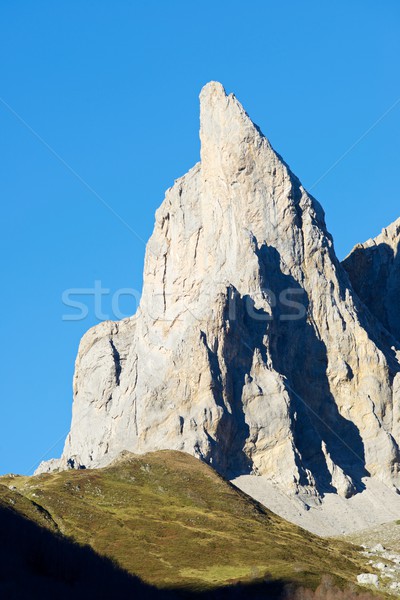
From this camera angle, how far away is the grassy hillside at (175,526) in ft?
413

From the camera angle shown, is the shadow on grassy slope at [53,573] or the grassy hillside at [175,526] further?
the grassy hillside at [175,526]

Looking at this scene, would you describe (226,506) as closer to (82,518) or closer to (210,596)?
(82,518)

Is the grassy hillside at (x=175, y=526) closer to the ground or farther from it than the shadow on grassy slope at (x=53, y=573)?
farther from it

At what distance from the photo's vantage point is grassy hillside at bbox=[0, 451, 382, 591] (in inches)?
4961

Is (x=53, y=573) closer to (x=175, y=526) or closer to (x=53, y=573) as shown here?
(x=53, y=573)

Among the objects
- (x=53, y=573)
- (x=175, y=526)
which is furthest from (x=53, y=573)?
(x=175, y=526)

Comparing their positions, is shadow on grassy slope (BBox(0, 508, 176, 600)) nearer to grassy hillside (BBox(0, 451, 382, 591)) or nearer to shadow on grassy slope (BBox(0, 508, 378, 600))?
shadow on grassy slope (BBox(0, 508, 378, 600))

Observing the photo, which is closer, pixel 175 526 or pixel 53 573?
pixel 53 573

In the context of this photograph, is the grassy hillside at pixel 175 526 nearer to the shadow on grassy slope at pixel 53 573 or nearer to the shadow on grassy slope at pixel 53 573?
the shadow on grassy slope at pixel 53 573

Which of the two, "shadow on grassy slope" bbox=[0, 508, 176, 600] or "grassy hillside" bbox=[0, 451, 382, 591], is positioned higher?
"grassy hillside" bbox=[0, 451, 382, 591]

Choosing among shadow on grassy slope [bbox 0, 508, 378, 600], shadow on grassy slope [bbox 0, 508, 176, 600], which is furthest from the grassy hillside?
shadow on grassy slope [bbox 0, 508, 176, 600]

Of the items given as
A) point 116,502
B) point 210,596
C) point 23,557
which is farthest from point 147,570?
point 23,557

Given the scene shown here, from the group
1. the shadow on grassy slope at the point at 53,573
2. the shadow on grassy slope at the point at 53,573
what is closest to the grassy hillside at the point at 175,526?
the shadow on grassy slope at the point at 53,573

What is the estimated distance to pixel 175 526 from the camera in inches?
5994
